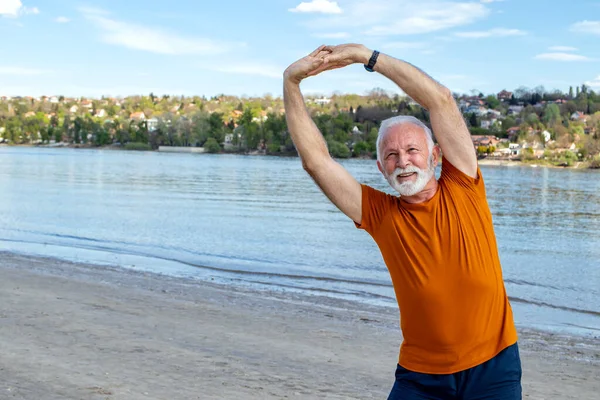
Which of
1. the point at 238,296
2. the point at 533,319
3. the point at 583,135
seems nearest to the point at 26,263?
the point at 238,296

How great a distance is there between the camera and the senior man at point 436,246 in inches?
105

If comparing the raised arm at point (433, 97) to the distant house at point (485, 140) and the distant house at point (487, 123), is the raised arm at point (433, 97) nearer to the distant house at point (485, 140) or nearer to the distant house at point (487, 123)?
the distant house at point (485, 140)

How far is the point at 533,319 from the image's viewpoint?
13016 mm

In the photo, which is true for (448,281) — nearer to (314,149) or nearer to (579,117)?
(314,149)

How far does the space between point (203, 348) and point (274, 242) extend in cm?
1703

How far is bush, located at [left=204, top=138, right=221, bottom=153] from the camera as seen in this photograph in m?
167

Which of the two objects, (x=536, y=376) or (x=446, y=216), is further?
(x=536, y=376)

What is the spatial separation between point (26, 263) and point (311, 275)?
6382 mm

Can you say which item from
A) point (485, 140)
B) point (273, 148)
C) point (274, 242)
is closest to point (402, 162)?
point (274, 242)

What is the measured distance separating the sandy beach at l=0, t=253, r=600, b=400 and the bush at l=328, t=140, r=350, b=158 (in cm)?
12419

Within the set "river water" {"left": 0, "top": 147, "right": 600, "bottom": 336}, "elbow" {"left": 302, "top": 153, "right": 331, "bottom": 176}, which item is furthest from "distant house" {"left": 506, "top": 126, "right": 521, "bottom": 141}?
"elbow" {"left": 302, "top": 153, "right": 331, "bottom": 176}

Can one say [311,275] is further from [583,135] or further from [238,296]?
[583,135]

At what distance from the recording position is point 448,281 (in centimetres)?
267

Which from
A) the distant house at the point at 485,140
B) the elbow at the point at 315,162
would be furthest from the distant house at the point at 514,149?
the elbow at the point at 315,162
